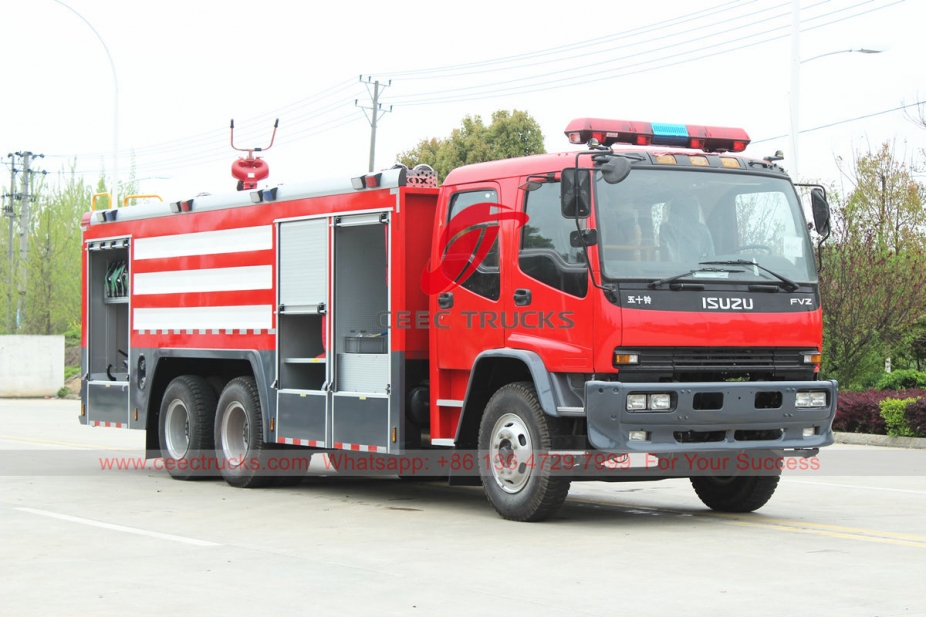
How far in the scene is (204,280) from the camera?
555 inches

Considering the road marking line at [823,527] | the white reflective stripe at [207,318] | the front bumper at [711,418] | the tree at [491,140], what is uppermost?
the tree at [491,140]

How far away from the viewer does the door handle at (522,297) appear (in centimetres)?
1021

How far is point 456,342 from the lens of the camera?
430 inches

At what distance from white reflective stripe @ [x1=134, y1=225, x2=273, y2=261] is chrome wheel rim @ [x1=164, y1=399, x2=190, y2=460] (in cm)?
170

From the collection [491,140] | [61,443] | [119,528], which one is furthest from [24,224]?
[119,528]

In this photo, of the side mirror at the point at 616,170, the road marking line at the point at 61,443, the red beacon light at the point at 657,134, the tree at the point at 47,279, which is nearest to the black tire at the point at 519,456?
the side mirror at the point at 616,170

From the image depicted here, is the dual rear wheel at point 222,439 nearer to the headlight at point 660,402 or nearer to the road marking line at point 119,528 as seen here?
the road marking line at point 119,528

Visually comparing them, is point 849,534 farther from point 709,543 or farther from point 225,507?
point 225,507

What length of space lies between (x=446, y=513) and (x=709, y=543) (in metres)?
2.74

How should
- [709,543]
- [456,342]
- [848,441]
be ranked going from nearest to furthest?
[709,543] → [456,342] → [848,441]

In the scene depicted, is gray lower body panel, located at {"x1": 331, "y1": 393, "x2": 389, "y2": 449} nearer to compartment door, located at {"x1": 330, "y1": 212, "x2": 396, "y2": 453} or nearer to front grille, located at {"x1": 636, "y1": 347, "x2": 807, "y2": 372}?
compartment door, located at {"x1": 330, "y1": 212, "x2": 396, "y2": 453}

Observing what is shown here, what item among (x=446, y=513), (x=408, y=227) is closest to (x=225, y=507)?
(x=446, y=513)

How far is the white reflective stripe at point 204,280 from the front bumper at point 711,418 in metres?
4.76

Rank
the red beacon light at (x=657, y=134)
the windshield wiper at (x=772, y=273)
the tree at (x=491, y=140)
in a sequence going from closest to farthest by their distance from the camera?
the windshield wiper at (x=772, y=273) < the red beacon light at (x=657, y=134) < the tree at (x=491, y=140)
